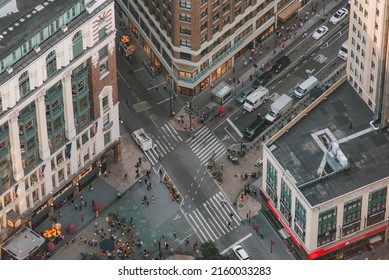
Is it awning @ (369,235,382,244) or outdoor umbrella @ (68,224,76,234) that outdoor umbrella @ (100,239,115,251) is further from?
awning @ (369,235,382,244)

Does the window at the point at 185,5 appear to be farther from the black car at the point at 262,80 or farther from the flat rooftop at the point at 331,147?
the flat rooftop at the point at 331,147

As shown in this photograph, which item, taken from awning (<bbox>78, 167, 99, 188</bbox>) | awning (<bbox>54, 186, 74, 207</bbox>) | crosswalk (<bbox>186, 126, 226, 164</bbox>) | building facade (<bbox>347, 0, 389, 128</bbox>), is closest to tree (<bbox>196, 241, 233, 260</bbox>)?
crosswalk (<bbox>186, 126, 226, 164</bbox>)

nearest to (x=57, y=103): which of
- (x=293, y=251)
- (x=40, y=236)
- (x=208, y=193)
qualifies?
(x=40, y=236)

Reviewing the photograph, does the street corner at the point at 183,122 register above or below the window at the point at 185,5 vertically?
below

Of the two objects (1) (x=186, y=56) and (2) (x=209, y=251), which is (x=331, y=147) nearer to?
(2) (x=209, y=251)

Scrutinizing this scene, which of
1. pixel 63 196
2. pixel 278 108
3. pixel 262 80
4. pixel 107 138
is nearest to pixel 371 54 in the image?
pixel 278 108

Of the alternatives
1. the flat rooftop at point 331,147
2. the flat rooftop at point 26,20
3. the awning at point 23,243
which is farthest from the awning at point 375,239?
the flat rooftop at point 26,20
